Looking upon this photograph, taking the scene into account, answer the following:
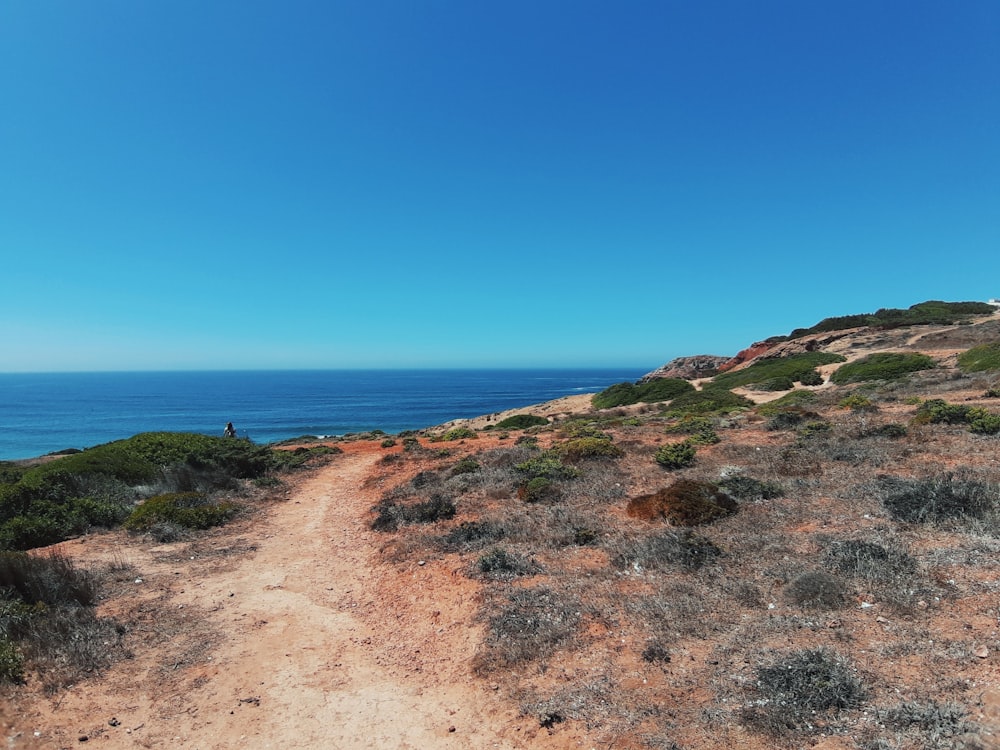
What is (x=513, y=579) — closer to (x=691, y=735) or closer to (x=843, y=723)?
(x=691, y=735)

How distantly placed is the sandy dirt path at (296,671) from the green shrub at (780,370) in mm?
34195

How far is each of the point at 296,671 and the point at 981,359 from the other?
117ft

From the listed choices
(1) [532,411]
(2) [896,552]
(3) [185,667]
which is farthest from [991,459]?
(1) [532,411]

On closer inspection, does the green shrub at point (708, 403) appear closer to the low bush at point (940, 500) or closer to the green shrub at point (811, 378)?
the green shrub at point (811, 378)

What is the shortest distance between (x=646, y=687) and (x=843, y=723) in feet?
5.46

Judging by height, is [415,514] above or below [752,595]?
below

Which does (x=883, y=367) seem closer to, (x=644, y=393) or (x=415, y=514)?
(x=644, y=393)

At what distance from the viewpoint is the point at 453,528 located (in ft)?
34.5

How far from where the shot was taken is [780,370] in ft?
132

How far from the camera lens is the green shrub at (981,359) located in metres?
26.0

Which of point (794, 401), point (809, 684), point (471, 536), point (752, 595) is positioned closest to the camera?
point (809, 684)

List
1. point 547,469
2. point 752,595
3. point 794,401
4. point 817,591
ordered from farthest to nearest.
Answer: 1. point 794,401
2. point 547,469
3. point 752,595
4. point 817,591

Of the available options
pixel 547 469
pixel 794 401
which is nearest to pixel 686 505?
pixel 547 469

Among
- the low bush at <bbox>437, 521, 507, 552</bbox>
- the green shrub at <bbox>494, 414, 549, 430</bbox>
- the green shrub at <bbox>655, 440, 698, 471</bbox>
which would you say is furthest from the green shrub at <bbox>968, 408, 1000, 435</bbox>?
the green shrub at <bbox>494, 414, 549, 430</bbox>
